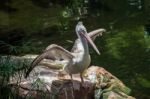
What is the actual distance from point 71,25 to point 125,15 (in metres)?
1.85

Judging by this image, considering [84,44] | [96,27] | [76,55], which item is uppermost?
[84,44]

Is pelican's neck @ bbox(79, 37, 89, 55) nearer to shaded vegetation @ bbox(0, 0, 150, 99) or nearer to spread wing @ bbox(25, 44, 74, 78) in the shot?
spread wing @ bbox(25, 44, 74, 78)

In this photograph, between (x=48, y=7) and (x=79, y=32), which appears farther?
(x=48, y=7)

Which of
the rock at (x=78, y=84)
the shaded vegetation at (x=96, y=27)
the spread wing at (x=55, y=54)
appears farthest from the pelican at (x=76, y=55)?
the shaded vegetation at (x=96, y=27)

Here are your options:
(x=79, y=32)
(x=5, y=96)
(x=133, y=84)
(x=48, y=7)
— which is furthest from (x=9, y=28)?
(x=5, y=96)

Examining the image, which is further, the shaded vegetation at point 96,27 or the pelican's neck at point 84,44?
the shaded vegetation at point 96,27

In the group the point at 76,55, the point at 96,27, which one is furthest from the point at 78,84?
the point at 96,27

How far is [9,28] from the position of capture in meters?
16.0

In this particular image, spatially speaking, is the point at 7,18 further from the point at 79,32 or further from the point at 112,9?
the point at 79,32

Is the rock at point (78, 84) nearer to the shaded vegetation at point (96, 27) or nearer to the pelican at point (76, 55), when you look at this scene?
the pelican at point (76, 55)

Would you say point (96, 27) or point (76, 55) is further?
point (96, 27)

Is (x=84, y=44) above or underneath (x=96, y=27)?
above

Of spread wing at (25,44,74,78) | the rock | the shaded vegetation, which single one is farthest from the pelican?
the shaded vegetation

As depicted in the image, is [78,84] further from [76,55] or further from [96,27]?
[96,27]
